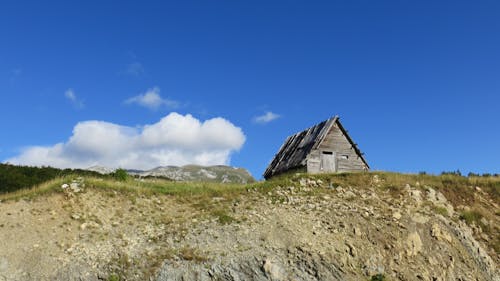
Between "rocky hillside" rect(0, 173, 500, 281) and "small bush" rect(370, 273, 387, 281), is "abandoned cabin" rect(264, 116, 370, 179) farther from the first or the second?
"small bush" rect(370, 273, 387, 281)

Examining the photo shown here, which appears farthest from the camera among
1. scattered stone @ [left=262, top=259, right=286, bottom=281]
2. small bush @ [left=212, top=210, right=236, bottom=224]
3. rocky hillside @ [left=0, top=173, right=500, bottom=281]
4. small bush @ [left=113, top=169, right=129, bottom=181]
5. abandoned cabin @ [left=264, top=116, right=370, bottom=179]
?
abandoned cabin @ [left=264, top=116, right=370, bottom=179]

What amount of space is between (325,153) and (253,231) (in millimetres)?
19259

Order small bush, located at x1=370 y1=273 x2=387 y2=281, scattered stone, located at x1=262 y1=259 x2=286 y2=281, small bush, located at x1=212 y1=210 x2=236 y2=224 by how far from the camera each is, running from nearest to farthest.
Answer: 1. scattered stone, located at x1=262 y1=259 x2=286 y2=281
2. small bush, located at x1=370 y1=273 x2=387 y2=281
3. small bush, located at x1=212 y1=210 x2=236 y2=224

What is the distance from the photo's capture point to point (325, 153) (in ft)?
141

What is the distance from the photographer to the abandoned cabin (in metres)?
42.2

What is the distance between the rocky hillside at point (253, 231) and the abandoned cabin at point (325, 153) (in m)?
8.32

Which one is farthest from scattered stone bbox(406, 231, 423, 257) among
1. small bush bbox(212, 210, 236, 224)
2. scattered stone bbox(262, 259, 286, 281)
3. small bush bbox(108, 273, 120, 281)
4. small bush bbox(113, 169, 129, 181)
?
small bush bbox(113, 169, 129, 181)

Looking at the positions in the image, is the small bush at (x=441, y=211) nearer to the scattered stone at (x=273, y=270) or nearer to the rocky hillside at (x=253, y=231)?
the rocky hillside at (x=253, y=231)

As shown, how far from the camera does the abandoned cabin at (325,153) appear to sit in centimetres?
4216

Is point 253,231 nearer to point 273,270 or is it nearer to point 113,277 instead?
point 273,270

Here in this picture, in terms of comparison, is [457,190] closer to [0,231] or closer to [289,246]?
[289,246]

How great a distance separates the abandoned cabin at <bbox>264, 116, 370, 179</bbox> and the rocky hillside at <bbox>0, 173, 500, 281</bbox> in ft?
27.3

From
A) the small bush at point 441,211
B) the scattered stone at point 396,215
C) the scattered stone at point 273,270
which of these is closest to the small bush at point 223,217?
the scattered stone at point 273,270

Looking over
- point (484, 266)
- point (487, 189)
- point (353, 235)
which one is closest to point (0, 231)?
point (353, 235)
